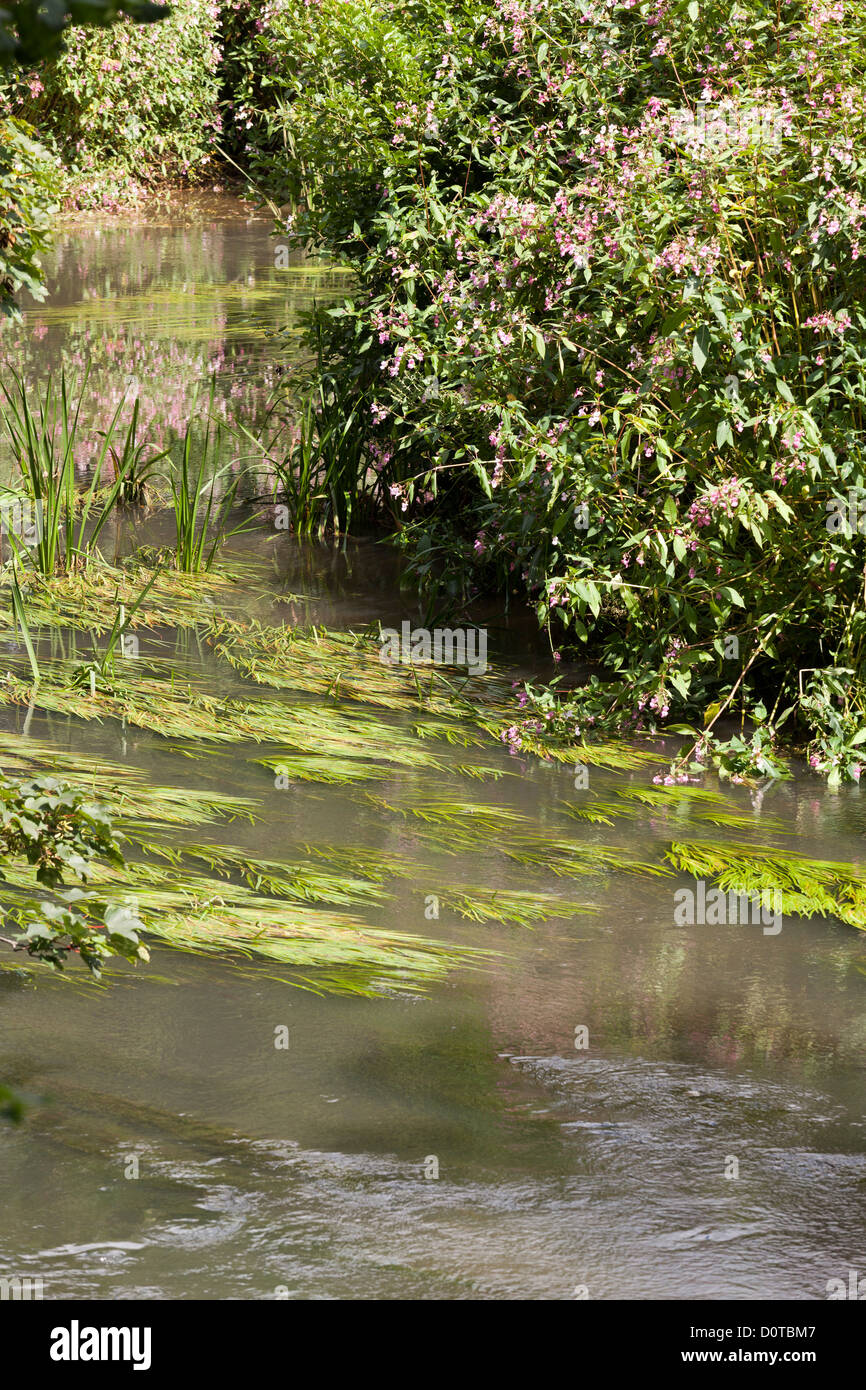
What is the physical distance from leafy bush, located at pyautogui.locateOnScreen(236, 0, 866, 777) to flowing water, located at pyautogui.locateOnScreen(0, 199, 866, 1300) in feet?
2.91

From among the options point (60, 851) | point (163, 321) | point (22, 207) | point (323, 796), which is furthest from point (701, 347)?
point (163, 321)

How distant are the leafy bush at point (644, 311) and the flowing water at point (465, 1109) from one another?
888 millimetres

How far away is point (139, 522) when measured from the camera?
7371 mm

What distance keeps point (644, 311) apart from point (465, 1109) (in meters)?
2.73

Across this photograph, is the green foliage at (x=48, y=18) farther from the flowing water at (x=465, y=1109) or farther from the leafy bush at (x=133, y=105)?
the leafy bush at (x=133, y=105)

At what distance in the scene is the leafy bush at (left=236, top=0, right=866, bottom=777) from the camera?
454cm

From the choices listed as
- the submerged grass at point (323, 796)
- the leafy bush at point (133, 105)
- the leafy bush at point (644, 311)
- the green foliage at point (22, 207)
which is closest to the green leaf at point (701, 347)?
the leafy bush at point (644, 311)

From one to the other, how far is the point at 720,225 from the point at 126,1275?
3554 millimetres

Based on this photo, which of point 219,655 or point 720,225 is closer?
point 720,225

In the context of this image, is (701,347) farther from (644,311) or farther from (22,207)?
(22,207)

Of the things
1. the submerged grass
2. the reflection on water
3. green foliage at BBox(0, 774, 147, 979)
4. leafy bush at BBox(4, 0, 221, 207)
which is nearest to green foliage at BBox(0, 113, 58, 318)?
green foliage at BBox(0, 774, 147, 979)

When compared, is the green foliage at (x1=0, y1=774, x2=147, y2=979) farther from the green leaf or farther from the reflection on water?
the reflection on water
